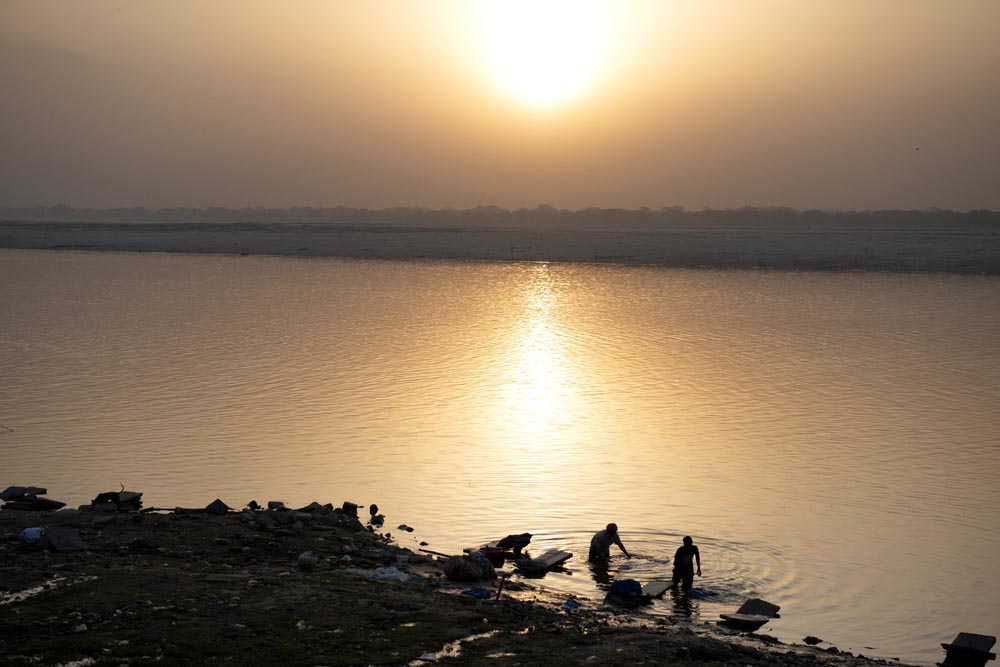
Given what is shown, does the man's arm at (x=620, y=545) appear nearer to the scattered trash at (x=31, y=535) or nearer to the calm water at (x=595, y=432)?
the calm water at (x=595, y=432)

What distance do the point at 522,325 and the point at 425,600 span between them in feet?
92.2

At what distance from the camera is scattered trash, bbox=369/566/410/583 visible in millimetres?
11859

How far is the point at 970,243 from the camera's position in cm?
8000

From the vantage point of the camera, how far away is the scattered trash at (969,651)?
1014cm

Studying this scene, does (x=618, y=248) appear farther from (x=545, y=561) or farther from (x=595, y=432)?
(x=545, y=561)

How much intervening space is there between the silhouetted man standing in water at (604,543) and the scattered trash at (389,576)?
265cm

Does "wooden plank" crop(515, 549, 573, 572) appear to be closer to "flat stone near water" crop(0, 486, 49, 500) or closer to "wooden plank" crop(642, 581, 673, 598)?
"wooden plank" crop(642, 581, 673, 598)

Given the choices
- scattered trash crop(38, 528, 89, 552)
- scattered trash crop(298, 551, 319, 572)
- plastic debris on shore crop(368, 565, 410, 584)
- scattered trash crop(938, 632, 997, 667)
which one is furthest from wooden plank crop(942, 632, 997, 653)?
scattered trash crop(38, 528, 89, 552)

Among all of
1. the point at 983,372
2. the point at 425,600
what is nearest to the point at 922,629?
the point at 425,600

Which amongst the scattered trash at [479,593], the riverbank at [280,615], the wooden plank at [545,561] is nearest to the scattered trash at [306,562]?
the riverbank at [280,615]

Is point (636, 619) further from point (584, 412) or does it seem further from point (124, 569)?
point (584, 412)

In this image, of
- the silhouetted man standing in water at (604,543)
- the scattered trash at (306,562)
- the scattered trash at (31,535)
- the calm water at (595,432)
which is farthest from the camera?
the calm water at (595,432)

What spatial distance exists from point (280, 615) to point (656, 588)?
460cm

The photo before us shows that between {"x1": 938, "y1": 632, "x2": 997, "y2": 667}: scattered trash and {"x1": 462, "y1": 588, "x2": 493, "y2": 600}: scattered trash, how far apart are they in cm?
486
